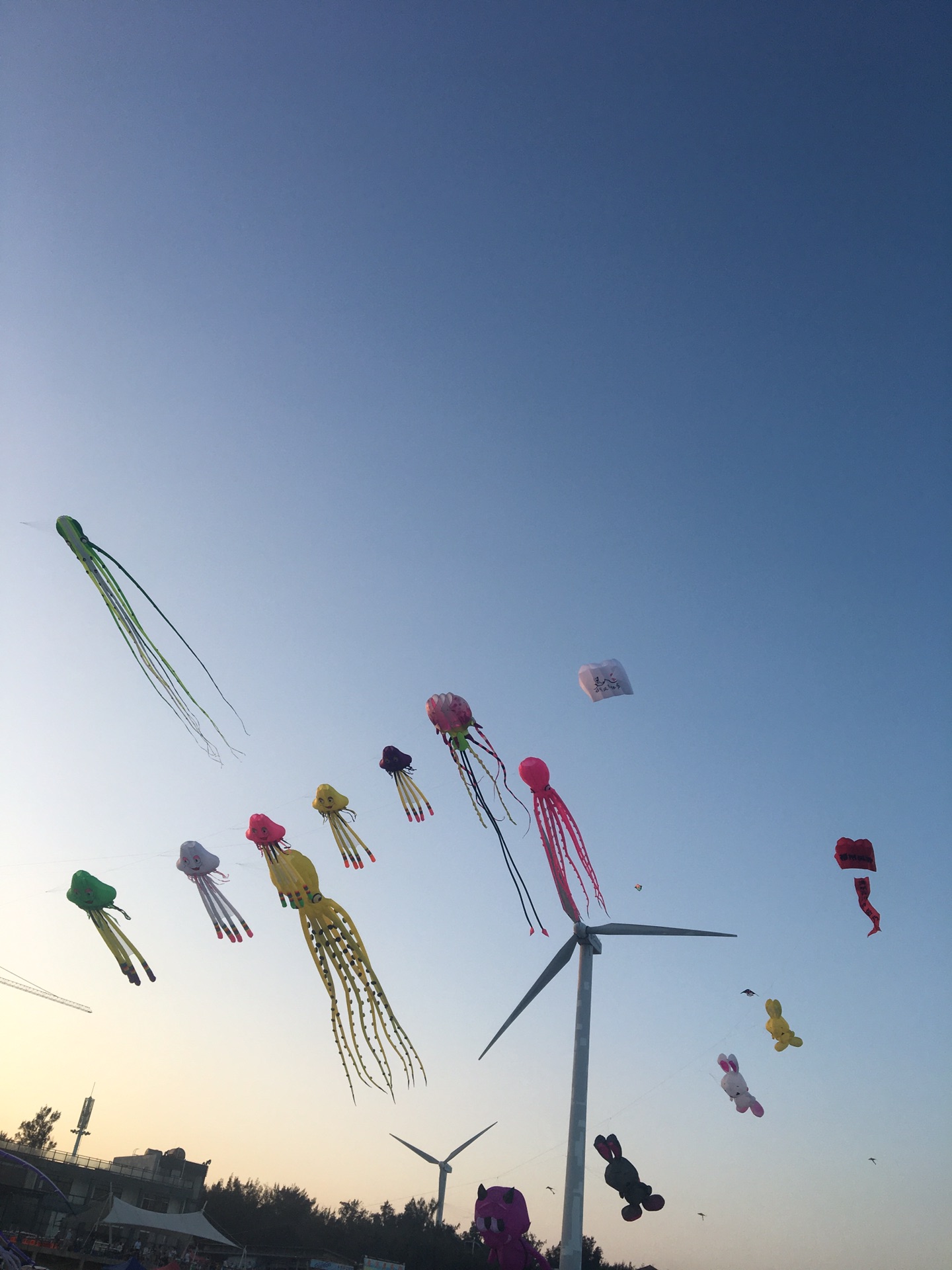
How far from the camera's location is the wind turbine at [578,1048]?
28875 mm

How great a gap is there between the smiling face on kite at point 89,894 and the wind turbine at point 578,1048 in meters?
18.2

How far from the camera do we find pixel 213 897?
101 ft

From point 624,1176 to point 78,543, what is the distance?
31.1 metres

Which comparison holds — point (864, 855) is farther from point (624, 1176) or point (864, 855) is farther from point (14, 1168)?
point (14, 1168)

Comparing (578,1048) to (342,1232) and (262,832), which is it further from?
(342,1232)

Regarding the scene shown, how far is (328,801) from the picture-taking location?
32.2m

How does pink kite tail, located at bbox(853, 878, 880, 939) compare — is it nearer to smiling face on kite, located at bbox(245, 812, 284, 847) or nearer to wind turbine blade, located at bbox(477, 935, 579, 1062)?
wind turbine blade, located at bbox(477, 935, 579, 1062)

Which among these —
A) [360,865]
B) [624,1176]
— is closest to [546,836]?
[360,865]

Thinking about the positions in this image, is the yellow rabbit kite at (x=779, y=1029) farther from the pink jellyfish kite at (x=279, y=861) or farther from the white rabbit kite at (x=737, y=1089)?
the pink jellyfish kite at (x=279, y=861)

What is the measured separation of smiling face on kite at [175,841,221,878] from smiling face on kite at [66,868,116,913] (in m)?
2.54

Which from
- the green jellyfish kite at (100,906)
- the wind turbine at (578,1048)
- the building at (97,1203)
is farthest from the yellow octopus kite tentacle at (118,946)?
the building at (97,1203)

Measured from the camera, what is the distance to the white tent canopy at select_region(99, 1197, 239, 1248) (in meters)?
60.2

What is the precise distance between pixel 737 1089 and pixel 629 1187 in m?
6.95

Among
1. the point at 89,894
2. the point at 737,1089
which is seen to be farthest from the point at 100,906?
the point at 737,1089
